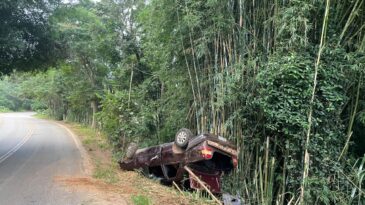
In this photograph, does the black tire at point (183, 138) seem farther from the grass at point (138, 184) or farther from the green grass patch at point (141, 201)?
the green grass patch at point (141, 201)

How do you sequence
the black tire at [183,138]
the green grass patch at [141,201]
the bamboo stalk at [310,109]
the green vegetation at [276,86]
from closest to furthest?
the green grass patch at [141,201], the bamboo stalk at [310,109], the green vegetation at [276,86], the black tire at [183,138]

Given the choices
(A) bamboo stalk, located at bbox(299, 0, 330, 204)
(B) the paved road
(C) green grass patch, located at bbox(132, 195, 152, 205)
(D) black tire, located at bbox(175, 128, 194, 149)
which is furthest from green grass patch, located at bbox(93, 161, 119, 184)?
(A) bamboo stalk, located at bbox(299, 0, 330, 204)

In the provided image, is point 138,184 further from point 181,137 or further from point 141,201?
point 141,201

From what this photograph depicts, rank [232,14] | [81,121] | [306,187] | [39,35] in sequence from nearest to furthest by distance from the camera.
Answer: [306,187], [232,14], [39,35], [81,121]

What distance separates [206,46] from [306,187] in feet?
11.3

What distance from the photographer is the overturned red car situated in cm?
662

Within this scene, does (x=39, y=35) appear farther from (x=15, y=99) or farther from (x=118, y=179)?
(x=15, y=99)

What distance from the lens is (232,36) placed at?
7461mm

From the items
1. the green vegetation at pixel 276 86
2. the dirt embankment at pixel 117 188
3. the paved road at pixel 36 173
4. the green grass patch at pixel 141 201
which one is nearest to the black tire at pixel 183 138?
the green vegetation at pixel 276 86

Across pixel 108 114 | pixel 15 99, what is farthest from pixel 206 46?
pixel 15 99

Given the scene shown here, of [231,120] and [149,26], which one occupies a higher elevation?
[149,26]

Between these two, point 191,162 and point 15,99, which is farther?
point 15,99

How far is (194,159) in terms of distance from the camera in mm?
6883

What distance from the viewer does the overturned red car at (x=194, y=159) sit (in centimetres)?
662
